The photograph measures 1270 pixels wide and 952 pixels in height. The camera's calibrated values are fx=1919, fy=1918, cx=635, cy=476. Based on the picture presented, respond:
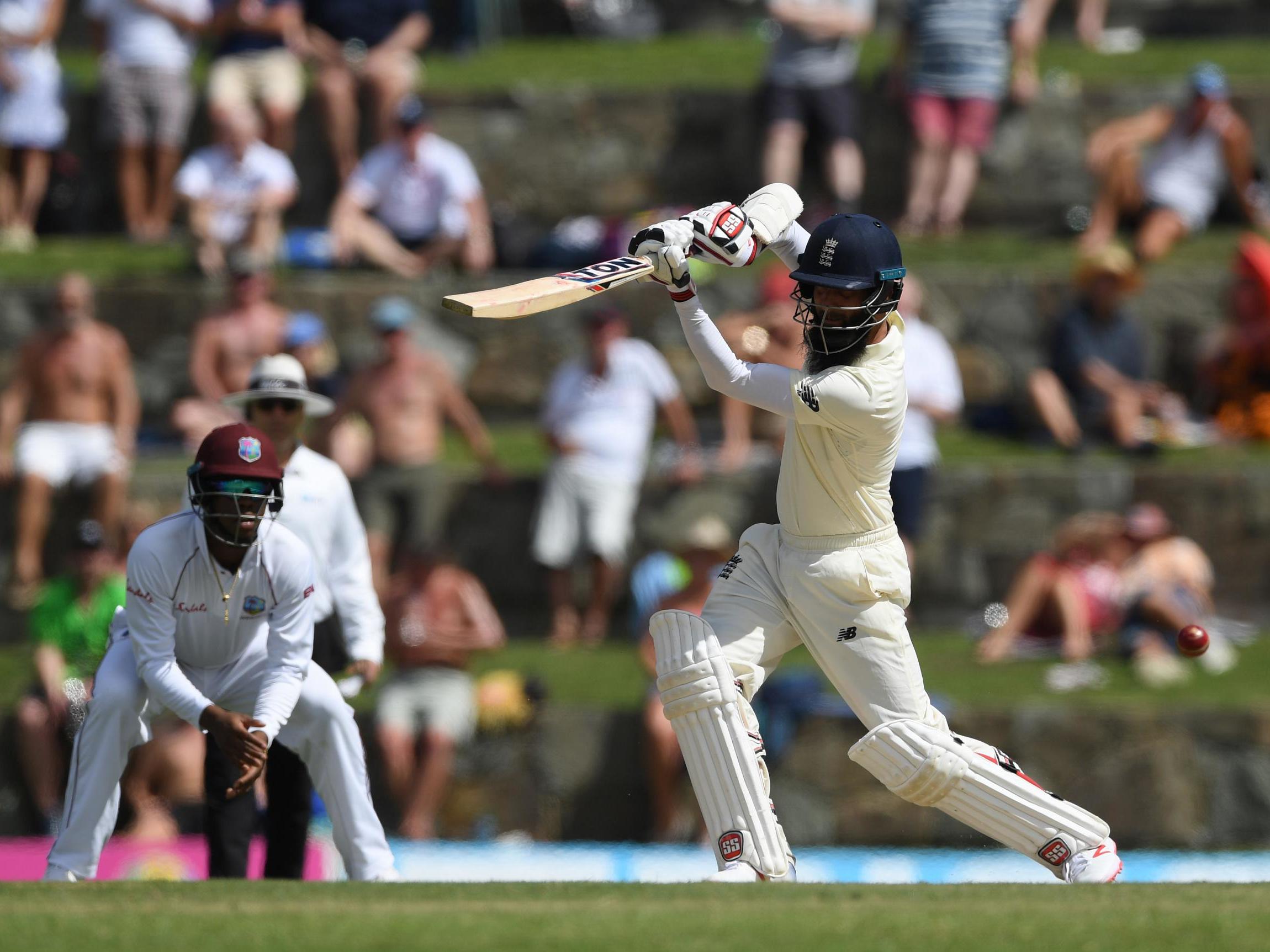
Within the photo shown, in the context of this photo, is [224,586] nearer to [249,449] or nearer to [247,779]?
[249,449]

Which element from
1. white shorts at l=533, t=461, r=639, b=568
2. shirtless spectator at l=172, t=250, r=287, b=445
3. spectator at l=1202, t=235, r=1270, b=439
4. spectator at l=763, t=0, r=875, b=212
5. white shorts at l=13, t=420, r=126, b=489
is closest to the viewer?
white shorts at l=533, t=461, r=639, b=568

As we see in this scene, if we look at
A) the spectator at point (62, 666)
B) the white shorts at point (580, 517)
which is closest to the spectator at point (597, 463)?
the white shorts at point (580, 517)

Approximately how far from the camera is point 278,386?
6969mm

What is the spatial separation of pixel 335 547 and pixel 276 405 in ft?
1.84

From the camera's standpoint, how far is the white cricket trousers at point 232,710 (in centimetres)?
610

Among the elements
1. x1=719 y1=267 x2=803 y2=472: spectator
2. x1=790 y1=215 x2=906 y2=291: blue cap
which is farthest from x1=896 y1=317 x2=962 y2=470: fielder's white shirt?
x1=790 y1=215 x2=906 y2=291: blue cap

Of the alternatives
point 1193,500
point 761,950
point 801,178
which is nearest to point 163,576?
point 761,950

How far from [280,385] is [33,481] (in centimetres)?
443

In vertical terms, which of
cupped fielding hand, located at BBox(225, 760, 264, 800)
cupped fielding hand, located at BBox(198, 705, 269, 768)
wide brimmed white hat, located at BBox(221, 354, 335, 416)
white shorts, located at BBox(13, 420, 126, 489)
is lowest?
white shorts, located at BBox(13, 420, 126, 489)

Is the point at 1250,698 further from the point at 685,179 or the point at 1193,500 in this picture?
the point at 685,179

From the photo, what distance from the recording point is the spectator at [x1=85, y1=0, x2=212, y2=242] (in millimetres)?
12711

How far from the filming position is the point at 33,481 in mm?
10852

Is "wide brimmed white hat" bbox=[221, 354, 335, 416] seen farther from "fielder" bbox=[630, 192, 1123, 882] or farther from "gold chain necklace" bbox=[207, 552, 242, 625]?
"fielder" bbox=[630, 192, 1123, 882]

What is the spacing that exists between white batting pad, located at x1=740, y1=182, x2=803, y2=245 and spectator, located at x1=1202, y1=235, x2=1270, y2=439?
5992mm
